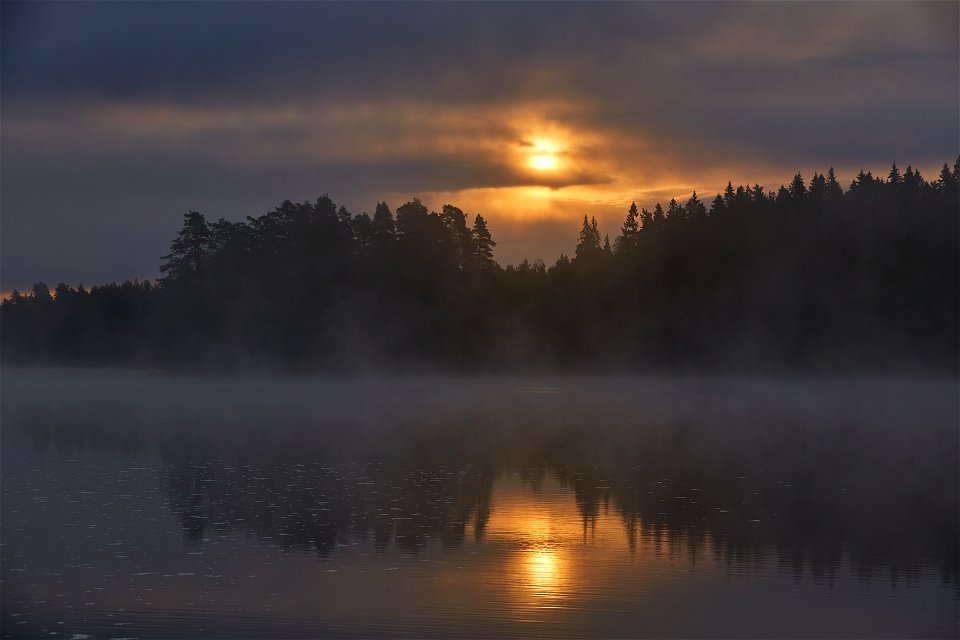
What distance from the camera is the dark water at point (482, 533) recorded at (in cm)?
1505

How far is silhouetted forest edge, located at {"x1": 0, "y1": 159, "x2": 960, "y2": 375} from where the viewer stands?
125m

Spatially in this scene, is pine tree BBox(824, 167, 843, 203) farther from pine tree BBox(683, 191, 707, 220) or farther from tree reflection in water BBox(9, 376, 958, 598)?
tree reflection in water BBox(9, 376, 958, 598)

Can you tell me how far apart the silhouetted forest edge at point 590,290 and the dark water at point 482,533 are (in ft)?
278

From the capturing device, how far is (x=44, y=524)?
2188cm

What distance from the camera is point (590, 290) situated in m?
144

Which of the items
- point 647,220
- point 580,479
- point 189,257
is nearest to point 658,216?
point 647,220

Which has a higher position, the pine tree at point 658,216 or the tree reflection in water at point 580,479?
the pine tree at point 658,216

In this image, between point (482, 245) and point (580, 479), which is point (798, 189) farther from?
point (580, 479)

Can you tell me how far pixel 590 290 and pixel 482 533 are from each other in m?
124

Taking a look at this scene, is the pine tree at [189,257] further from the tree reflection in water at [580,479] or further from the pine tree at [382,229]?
the tree reflection in water at [580,479]

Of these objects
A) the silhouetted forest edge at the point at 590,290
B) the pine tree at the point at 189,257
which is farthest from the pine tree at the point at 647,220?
the pine tree at the point at 189,257

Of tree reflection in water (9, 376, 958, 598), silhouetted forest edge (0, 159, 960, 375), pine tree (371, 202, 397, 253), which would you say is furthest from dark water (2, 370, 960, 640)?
pine tree (371, 202, 397, 253)

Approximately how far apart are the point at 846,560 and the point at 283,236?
128 m

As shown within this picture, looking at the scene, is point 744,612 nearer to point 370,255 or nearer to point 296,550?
point 296,550
